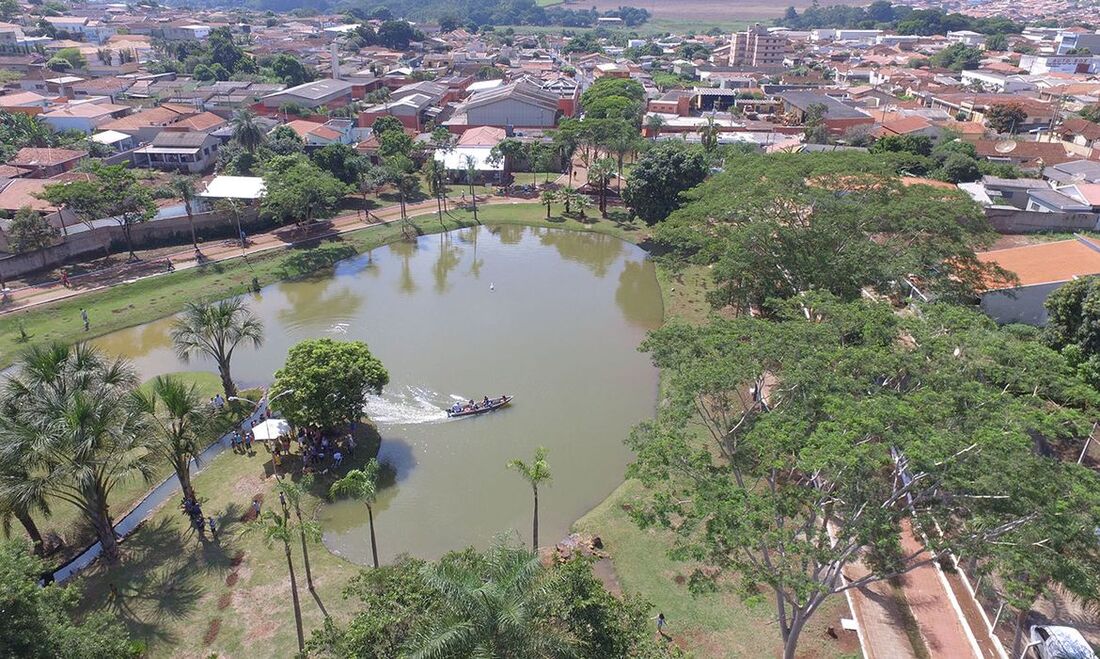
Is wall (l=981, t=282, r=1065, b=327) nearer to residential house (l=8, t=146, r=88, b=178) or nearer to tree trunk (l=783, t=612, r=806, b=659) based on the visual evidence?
tree trunk (l=783, t=612, r=806, b=659)

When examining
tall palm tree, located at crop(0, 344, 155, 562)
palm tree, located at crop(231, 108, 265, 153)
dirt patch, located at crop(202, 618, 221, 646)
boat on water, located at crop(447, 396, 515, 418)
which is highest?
palm tree, located at crop(231, 108, 265, 153)

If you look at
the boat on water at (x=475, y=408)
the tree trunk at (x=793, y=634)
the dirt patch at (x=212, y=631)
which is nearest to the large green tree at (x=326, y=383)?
the boat on water at (x=475, y=408)

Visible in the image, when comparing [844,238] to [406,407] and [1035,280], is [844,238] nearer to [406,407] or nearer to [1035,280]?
[1035,280]

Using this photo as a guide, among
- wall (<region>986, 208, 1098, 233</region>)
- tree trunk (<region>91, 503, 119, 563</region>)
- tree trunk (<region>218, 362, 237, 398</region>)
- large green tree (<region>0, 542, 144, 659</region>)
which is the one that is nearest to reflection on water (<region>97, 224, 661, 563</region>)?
tree trunk (<region>218, 362, 237, 398</region>)

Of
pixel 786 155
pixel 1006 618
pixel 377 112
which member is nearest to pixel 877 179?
pixel 786 155

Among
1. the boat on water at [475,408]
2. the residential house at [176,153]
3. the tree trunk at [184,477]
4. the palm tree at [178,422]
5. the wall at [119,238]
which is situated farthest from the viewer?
the residential house at [176,153]

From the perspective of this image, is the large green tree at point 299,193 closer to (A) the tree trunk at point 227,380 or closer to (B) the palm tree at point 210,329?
(B) the palm tree at point 210,329

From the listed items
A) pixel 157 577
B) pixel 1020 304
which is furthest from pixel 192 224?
pixel 1020 304
